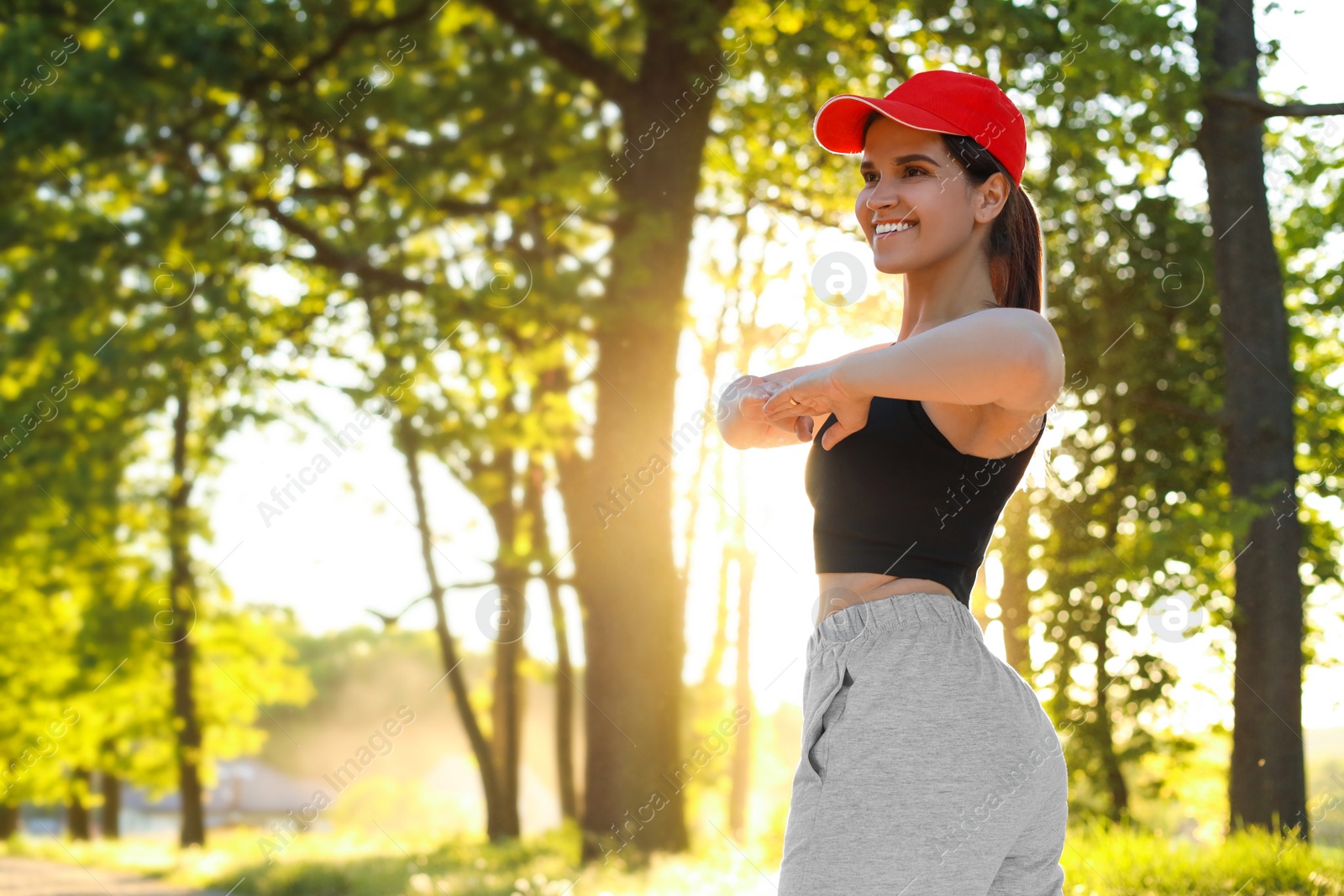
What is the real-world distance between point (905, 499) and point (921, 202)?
528 millimetres

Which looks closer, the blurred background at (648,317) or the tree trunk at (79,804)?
the blurred background at (648,317)

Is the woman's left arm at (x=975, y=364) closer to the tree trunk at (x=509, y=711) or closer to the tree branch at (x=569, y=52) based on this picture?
the tree branch at (x=569, y=52)

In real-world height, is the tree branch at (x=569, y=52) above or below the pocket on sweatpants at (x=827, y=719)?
above

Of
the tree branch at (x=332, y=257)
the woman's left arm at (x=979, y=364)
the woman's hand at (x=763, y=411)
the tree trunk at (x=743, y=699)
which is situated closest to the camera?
the woman's left arm at (x=979, y=364)

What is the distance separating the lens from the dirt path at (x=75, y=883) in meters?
11.4

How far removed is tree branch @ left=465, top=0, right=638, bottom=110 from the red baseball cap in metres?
8.91

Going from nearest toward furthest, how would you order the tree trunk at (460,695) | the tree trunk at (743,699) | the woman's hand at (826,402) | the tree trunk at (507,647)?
the woman's hand at (826,402), the tree trunk at (507,647), the tree trunk at (460,695), the tree trunk at (743,699)

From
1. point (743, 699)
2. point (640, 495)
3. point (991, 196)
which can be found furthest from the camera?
point (743, 699)

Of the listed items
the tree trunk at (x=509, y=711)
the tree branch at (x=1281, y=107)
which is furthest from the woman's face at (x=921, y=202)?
the tree trunk at (x=509, y=711)

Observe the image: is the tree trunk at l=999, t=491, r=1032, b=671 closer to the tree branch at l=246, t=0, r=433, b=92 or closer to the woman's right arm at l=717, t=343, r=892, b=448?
the tree branch at l=246, t=0, r=433, b=92

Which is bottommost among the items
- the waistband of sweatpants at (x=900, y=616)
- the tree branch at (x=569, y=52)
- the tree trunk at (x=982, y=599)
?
the tree trunk at (x=982, y=599)

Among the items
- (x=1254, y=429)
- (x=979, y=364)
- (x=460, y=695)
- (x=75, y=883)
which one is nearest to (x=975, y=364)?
(x=979, y=364)

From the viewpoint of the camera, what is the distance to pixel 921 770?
1.71m

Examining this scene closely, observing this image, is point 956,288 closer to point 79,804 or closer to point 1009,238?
point 1009,238
